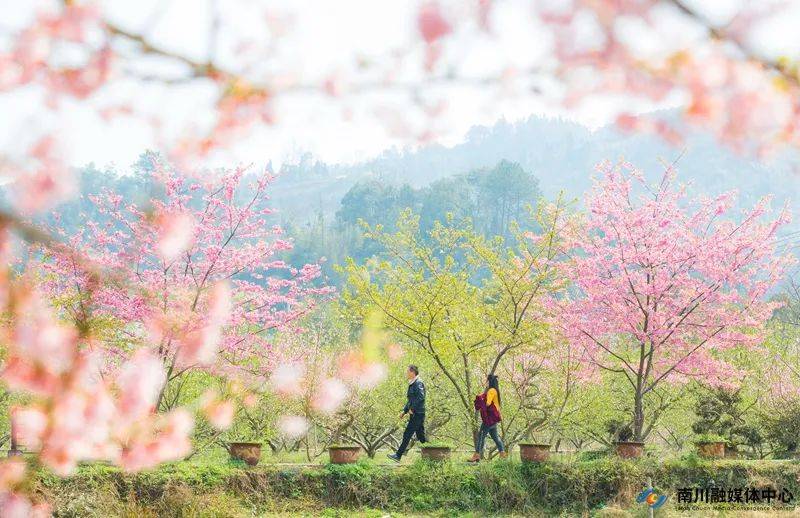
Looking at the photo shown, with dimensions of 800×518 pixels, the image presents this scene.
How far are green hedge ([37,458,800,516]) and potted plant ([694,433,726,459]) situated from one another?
27.7 inches

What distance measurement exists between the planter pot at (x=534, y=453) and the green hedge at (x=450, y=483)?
292mm

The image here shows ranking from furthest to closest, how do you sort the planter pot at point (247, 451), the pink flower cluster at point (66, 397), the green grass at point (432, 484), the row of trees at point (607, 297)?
the row of trees at point (607, 297) < the planter pot at point (247, 451) < the green grass at point (432, 484) < the pink flower cluster at point (66, 397)

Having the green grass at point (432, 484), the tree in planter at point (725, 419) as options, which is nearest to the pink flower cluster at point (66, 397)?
the green grass at point (432, 484)

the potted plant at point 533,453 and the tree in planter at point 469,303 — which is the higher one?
the tree in planter at point 469,303

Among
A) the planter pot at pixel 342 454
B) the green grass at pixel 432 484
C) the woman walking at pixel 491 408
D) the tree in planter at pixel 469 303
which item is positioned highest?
the tree in planter at pixel 469 303

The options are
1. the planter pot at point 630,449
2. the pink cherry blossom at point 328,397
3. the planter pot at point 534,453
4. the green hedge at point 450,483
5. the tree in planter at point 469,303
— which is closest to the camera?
the green hedge at point 450,483

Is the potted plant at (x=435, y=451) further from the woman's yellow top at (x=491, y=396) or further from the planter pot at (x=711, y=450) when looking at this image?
the planter pot at (x=711, y=450)

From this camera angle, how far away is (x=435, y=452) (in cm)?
1312

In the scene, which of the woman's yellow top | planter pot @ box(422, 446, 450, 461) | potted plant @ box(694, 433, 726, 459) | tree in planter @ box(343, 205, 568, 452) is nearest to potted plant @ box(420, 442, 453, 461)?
planter pot @ box(422, 446, 450, 461)

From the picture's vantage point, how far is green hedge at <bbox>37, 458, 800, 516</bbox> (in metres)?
11.7

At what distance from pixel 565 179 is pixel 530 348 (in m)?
186

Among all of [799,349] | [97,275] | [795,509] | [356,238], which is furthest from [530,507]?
[356,238]

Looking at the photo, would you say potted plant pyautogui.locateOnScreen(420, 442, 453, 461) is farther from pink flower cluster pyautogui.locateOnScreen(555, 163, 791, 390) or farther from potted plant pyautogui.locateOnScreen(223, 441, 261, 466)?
pink flower cluster pyautogui.locateOnScreen(555, 163, 791, 390)

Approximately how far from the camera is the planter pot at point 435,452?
13.1 meters
